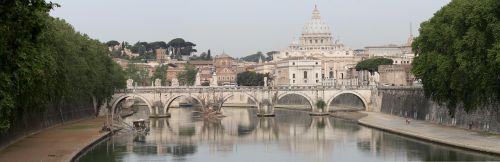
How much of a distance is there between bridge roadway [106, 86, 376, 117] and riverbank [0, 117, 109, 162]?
21242 millimetres

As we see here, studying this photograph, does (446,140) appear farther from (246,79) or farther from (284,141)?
(246,79)

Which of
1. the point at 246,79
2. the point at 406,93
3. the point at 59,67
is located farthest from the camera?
the point at 246,79

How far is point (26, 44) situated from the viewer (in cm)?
2716

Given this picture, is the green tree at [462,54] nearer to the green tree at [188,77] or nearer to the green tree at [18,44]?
the green tree at [18,44]

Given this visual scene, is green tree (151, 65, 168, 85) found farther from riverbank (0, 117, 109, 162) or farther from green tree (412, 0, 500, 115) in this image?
green tree (412, 0, 500, 115)

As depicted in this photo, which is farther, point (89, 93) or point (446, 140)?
point (89, 93)

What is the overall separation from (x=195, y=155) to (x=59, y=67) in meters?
10.0

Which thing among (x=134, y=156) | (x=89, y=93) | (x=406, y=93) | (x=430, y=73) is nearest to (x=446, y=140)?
(x=430, y=73)

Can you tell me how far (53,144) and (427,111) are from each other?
28201 mm

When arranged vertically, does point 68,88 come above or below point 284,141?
above

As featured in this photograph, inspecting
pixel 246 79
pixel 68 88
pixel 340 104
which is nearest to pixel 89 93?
pixel 68 88

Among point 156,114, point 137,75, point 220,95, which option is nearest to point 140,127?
point 156,114

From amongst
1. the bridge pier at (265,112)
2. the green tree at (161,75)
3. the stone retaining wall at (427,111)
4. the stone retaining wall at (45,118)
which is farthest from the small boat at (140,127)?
the green tree at (161,75)

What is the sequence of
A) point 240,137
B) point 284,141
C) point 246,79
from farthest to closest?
point 246,79
point 240,137
point 284,141
